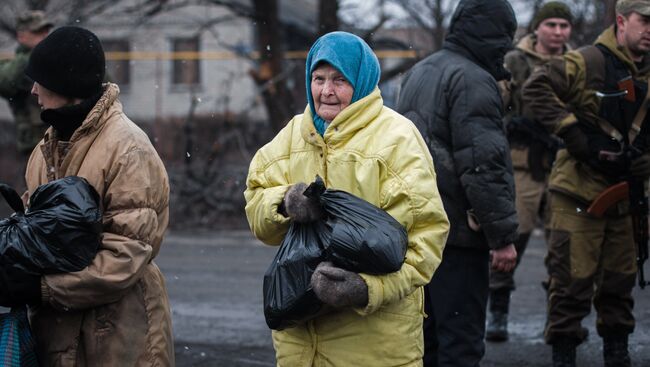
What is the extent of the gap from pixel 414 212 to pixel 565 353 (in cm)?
277

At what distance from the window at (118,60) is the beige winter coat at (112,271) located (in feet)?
58.5

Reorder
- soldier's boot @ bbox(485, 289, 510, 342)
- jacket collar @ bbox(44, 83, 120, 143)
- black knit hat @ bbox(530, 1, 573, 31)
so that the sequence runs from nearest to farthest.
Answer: jacket collar @ bbox(44, 83, 120, 143)
soldier's boot @ bbox(485, 289, 510, 342)
black knit hat @ bbox(530, 1, 573, 31)

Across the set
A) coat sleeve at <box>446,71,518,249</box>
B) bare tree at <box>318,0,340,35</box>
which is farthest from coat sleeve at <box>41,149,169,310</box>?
bare tree at <box>318,0,340,35</box>

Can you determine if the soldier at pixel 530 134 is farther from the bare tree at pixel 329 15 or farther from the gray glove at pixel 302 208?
the bare tree at pixel 329 15

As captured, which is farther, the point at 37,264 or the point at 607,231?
the point at 607,231

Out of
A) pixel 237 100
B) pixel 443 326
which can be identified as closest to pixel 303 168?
pixel 443 326

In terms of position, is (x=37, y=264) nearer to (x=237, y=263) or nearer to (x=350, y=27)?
(x=237, y=263)

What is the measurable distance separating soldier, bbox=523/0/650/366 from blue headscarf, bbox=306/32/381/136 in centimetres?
238

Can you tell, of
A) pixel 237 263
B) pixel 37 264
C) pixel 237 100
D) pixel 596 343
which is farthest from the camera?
pixel 237 100

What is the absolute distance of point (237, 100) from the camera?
17438mm

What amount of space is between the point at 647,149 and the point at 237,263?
20.1ft

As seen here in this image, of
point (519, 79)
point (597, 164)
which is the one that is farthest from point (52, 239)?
point (519, 79)

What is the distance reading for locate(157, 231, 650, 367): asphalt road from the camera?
22.1 feet

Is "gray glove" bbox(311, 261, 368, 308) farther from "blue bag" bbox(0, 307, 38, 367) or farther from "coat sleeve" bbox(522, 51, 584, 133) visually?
"coat sleeve" bbox(522, 51, 584, 133)
